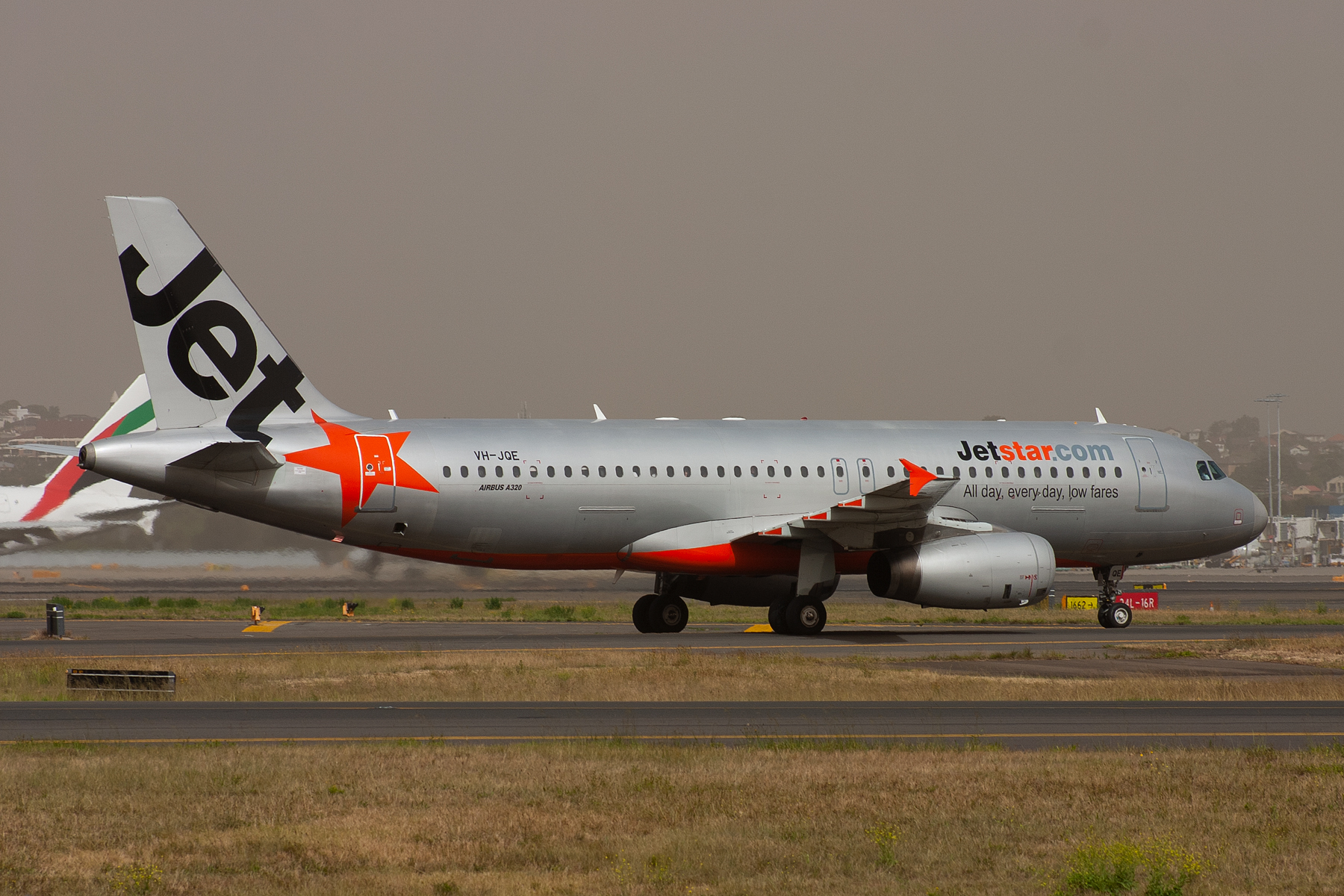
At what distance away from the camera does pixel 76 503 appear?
59750mm

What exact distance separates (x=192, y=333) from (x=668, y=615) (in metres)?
13.0

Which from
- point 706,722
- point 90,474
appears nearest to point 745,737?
point 706,722

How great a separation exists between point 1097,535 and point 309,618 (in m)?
22.7

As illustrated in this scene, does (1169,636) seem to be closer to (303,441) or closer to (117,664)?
(303,441)

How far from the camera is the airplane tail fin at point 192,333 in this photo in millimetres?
29609

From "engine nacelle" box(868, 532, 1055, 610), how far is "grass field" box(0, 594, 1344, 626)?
8.09 meters

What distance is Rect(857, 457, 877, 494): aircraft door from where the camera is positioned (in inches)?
1364

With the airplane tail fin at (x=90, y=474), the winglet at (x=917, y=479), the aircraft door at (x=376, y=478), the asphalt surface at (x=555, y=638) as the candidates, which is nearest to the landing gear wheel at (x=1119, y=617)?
the asphalt surface at (x=555, y=638)

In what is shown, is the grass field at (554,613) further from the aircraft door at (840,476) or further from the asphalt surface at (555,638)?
the aircraft door at (840,476)

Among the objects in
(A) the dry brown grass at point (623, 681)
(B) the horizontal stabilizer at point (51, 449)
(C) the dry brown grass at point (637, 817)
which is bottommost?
(C) the dry brown grass at point (637, 817)

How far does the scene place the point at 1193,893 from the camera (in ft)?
31.1

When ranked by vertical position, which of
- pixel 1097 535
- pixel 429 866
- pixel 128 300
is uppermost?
pixel 128 300

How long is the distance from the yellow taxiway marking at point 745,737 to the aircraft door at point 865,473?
1768 centimetres

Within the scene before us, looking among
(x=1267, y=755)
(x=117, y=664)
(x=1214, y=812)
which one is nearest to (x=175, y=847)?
(x=1214, y=812)
